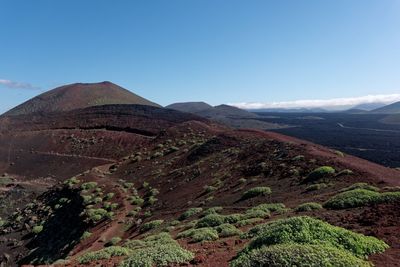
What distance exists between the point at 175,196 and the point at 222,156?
9.94m

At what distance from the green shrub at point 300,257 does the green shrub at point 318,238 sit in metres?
0.56

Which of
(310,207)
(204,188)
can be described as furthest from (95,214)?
(310,207)

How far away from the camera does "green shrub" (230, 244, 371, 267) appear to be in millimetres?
7758

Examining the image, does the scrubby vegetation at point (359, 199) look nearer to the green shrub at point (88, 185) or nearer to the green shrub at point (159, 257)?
the green shrub at point (159, 257)

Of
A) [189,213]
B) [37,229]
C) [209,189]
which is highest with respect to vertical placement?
[189,213]

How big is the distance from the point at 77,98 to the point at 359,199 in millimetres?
131870

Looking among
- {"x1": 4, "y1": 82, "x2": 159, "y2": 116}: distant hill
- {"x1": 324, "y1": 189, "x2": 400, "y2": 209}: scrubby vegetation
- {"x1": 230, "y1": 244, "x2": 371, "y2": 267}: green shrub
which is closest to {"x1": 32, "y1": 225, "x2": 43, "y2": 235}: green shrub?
{"x1": 324, "y1": 189, "x2": 400, "y2": 209}: scrubby vegetation

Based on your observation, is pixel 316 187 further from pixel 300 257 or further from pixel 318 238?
pixel 300 257

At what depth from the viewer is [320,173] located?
893 inches

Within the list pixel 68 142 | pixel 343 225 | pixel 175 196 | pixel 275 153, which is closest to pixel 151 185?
pixel 175 196

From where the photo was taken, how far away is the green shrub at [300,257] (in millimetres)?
7758

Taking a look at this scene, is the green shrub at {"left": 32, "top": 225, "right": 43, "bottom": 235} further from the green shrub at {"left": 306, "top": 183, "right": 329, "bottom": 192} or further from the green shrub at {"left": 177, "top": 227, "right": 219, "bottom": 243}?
the green shrub at {"left": 306, "top": 183, "right": 329, "bottom": 192}

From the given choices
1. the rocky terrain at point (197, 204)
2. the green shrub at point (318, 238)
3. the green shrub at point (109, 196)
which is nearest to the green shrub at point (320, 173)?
the rocky terrain at point (197, 204)

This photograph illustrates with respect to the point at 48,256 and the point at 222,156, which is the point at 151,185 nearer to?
the point at 222,156
